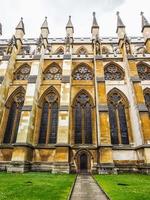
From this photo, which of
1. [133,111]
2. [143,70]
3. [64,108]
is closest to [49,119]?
[64,108]

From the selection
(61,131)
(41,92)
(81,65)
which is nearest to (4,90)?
(41,92)

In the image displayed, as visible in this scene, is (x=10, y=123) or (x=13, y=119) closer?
(x=10, y=123)

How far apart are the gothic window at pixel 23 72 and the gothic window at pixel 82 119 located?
7.49m

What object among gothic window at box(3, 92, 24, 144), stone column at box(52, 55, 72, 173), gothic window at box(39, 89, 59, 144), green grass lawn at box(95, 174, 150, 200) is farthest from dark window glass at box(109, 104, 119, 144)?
gothic window at box(3, 92, 24, 144)

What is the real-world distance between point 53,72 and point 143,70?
1153 centimetres

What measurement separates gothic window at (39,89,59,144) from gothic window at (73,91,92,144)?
7.48 ft

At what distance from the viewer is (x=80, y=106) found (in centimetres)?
2078

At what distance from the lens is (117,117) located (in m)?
19.7

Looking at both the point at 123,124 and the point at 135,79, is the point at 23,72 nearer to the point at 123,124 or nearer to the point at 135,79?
the point at 135,79

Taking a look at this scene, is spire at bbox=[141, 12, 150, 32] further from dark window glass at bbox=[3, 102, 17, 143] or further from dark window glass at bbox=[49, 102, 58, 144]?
dark window glass at bbox=[3, 102, 17, 143]

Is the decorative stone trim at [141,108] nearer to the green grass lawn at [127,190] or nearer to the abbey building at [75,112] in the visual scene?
the abbey building at [75,112]

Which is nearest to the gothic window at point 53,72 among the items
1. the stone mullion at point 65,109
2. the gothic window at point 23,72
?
the stone mullion at point 65,109

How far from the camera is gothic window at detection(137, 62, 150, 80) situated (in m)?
22.1

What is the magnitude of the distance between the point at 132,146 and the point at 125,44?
42.3 feet
